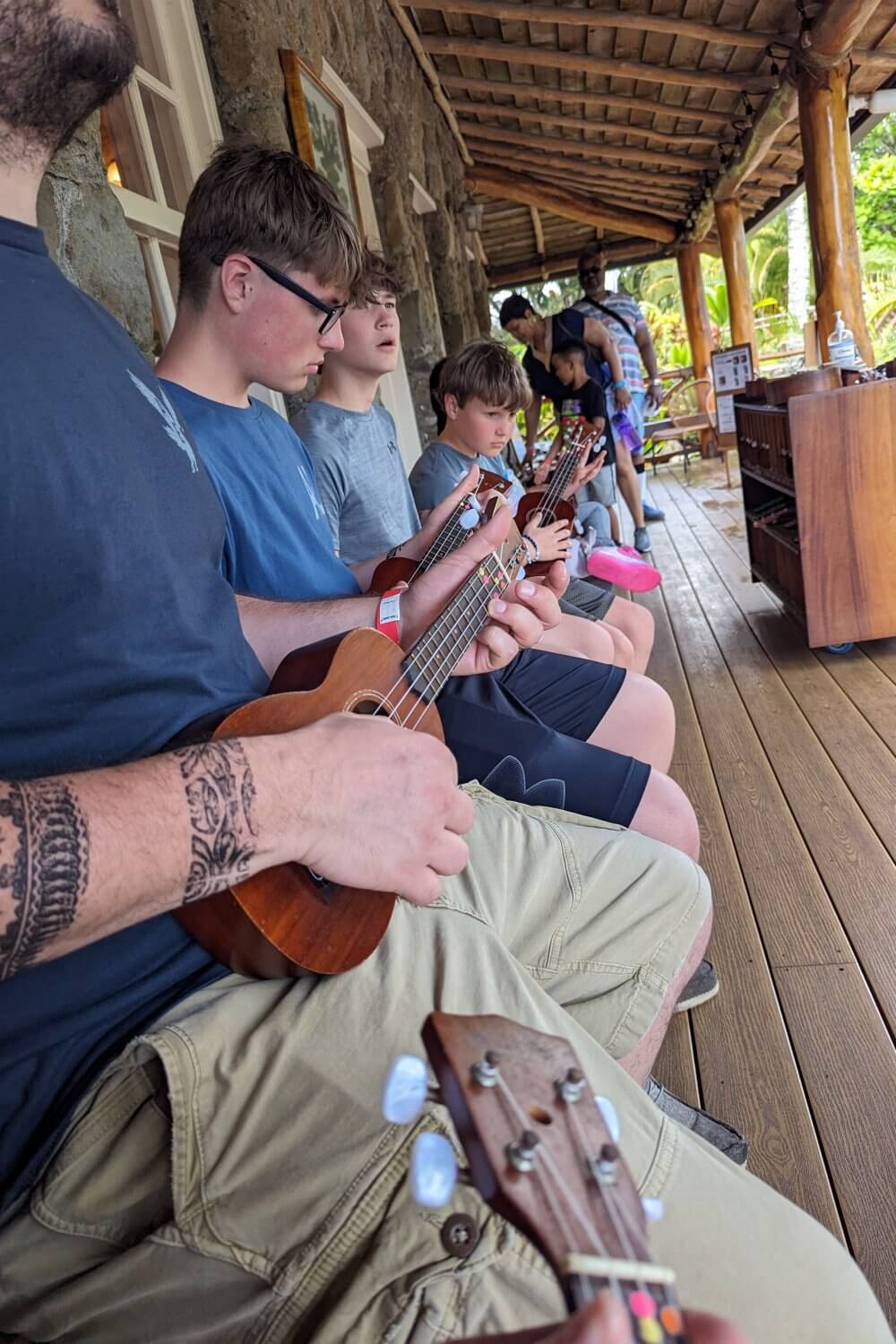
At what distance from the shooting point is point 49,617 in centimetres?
78

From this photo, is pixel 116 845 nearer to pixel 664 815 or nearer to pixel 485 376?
pixel 664 815

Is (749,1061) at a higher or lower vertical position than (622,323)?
lower

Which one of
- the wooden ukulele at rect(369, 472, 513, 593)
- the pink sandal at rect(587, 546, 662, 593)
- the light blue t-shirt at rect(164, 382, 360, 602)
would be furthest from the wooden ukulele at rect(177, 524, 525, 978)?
the pink sandal at rect(587, 546, 662, 593)

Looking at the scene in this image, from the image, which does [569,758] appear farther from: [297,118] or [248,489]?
[297,118]

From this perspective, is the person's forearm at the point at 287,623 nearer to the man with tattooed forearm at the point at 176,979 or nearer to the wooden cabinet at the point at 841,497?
the man with tattooed forearm at the point at 176,979

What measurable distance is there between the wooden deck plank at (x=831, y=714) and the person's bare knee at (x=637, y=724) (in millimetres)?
588

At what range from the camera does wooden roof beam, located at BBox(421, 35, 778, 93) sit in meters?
6.21

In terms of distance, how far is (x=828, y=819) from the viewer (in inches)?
88.4

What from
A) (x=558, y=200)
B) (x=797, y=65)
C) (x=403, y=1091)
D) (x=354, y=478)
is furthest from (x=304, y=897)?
(x=558, y=200)

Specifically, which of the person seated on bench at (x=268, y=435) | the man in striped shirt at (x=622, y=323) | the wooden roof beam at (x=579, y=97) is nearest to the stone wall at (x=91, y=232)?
the person seated on bench at (x=268, y=435)

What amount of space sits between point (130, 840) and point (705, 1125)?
1.01 meters

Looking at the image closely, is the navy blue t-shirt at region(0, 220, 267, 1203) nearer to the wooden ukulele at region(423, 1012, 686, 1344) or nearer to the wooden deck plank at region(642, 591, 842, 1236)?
the wooden ukulele at region(423, 1012, 686, 1344)

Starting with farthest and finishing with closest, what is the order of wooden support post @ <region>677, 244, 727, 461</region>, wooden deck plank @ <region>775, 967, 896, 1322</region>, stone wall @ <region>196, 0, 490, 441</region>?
1. wooden support post @ <region>677, 244, 727, 461</region>
2. stone wall @ <region>196, 0, 490, 441</region>
3. wooden deck plank @ <region>775, 967, 896, 1322</region>

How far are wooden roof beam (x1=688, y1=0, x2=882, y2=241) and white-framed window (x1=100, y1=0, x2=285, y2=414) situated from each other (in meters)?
3.81
